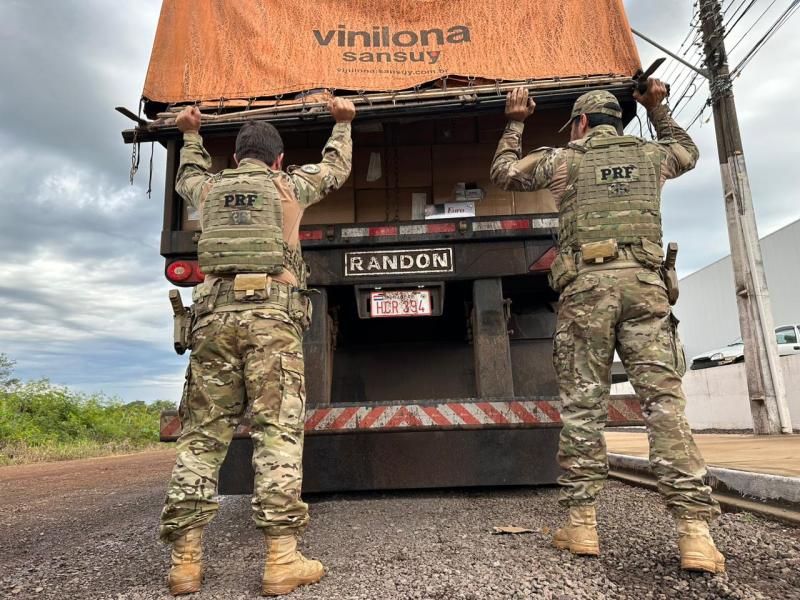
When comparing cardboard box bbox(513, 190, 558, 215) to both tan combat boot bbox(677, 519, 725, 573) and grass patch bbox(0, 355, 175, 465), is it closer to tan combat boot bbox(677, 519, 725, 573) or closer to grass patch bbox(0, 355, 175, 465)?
tan combat boot bbox(677, 519, 725, 573)

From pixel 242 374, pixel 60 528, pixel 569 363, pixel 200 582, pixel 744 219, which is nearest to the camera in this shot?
pixel 200 582

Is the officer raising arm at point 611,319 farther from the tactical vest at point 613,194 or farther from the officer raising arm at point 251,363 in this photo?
the officer raising arm at point 251,363

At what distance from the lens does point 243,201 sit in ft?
7.20

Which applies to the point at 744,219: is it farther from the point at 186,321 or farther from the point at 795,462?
the point at 186,321

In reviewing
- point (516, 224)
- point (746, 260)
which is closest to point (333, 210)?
point (516, 224)

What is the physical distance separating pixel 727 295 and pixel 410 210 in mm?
28419

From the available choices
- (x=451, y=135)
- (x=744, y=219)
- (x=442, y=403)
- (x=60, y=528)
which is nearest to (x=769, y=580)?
(x=442, y=403)

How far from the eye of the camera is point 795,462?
3.89 meters

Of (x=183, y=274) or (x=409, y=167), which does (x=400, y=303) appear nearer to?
(x=409, y=167)

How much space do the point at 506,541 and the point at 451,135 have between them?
2622 millimetres

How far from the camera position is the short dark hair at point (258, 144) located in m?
2.36

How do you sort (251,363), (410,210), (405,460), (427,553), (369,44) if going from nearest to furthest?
(251,363), (427,553), (405,460), (369,44), (410,210)

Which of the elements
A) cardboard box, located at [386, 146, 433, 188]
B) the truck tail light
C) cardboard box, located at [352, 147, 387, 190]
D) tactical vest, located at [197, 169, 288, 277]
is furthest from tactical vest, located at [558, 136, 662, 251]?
the truck tail light

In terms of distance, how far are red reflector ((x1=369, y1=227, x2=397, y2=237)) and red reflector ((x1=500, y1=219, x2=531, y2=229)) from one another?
685 mm
